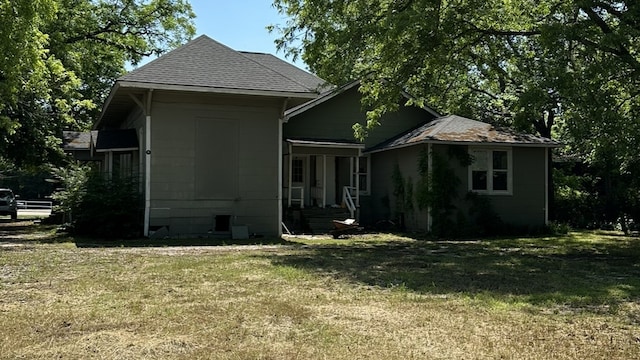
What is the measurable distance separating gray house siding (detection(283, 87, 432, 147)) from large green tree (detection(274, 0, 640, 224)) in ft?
11.9

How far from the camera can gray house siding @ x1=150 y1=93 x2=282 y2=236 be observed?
48.9 ft

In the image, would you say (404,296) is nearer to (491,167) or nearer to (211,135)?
(211,135)

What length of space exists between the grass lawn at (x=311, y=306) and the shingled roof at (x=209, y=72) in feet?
16.3

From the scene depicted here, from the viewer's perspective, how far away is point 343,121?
21.3 meters

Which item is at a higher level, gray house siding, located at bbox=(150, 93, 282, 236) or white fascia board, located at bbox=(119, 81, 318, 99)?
white fascia board, located at bbox=(119, 81, 318, 99)

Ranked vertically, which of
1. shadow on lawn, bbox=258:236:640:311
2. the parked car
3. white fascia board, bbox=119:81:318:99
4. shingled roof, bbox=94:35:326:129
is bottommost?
shadow on lawn, bbox=258:236:640:311

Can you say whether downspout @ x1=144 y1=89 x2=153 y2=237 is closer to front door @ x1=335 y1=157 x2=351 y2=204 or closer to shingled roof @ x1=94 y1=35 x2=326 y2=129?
shingled roof @ x1=94 y1=35 x2=326 y2=129

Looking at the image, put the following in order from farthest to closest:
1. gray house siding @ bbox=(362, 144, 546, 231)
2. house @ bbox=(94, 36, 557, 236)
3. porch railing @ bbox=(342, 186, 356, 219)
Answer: porch railing @ bbox=(342, 186, 356, 219)
gray house siding @ bbox=(362, 144, 546, 231)
house @ bbox=(94, 36, 557, 236)

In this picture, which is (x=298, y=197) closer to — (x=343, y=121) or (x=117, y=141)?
(x=343, y=121)

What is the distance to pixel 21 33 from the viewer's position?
39.7ft

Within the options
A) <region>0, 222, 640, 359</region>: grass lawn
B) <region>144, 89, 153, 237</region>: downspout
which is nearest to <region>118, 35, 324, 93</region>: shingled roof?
<region>144, 89, 153, 237</region>: downspout

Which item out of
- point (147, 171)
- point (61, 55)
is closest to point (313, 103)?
point (147, 171)

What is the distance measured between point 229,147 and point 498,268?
8336 millimetres

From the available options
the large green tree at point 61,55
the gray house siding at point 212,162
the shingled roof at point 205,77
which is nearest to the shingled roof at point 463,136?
the shingled roof at point 205,77
